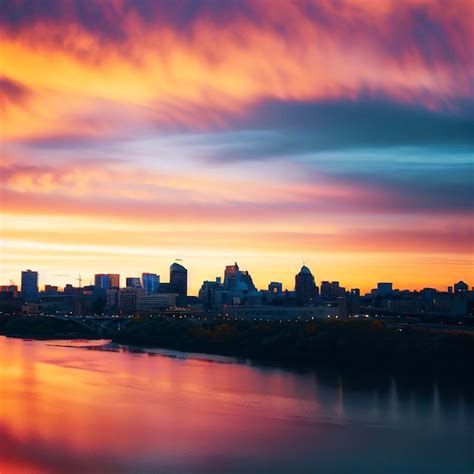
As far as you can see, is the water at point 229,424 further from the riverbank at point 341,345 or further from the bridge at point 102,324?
the bridge at point 102,324

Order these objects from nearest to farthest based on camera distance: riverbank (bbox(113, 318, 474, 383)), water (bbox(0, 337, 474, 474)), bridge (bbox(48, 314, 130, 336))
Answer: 1. water (bbox(0, 337, 474, 474))
2. riverbank (bbox(113, 318, 474, 383))
3. bridge (bbox(48, 314, 130, 336))

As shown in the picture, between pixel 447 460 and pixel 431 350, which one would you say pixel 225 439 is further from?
pixel 431 350

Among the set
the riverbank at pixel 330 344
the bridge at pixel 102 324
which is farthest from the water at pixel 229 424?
the bridge at pixel 102 324

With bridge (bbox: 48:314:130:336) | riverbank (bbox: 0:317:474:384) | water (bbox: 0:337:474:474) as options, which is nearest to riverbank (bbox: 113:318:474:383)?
riverbank (bbox: 0:317:474:384)

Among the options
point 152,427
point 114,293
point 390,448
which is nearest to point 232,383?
point 152,427

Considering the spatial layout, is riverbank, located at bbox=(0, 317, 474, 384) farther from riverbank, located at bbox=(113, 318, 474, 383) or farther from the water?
the water

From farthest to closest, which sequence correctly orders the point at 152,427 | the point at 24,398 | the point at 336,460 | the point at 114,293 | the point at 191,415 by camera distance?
1. the point at 114,293
2. the point at 24,398
3. the point at 191,415
4. the point at 152,427
5. the point at 336,460

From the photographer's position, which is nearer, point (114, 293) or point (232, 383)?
point (232, 383)
